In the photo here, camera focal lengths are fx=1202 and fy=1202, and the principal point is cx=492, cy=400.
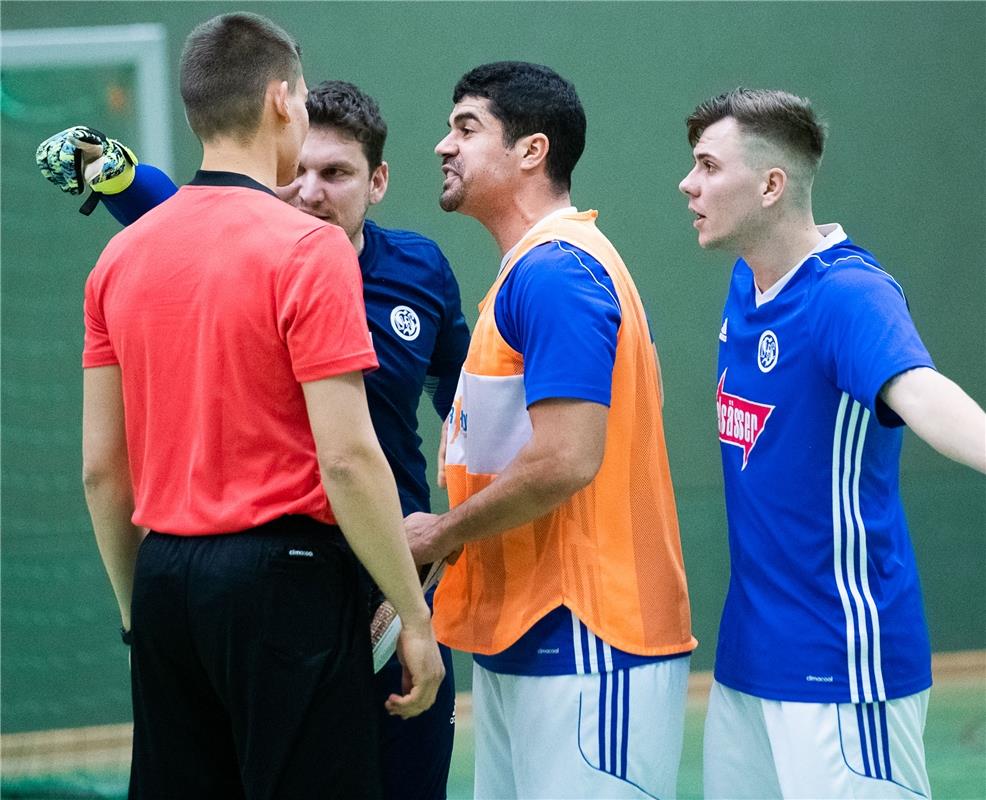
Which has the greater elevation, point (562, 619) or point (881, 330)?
point (881, 330)

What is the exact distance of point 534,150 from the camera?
2.19m

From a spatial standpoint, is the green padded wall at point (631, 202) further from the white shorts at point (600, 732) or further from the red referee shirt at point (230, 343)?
the red referee shirt at point (230, 343)

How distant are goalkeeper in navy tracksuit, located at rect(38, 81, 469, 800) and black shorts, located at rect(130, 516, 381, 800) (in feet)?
1.78

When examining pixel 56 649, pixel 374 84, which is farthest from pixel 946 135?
pixel 56 649

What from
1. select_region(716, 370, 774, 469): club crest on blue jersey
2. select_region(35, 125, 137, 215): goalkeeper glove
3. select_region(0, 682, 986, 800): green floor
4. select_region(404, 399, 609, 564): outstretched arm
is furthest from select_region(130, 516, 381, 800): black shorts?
select_region(0, 682, 986, 800): green floor

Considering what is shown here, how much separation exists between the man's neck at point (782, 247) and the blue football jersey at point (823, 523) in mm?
48

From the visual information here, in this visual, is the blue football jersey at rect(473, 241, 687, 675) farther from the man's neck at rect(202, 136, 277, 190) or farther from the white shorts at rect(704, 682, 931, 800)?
the man's neck at rect(202, 136, 277, 190)

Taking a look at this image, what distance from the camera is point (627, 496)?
1.96 m

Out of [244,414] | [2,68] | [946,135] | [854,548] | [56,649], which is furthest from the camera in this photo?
[946,135]

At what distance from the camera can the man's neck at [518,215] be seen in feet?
7.15

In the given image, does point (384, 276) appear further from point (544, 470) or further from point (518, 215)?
point (544, 470)

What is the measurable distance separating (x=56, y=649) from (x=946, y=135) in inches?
156

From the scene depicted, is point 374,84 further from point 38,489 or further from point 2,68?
point 38,489

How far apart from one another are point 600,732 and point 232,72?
3.79ft
